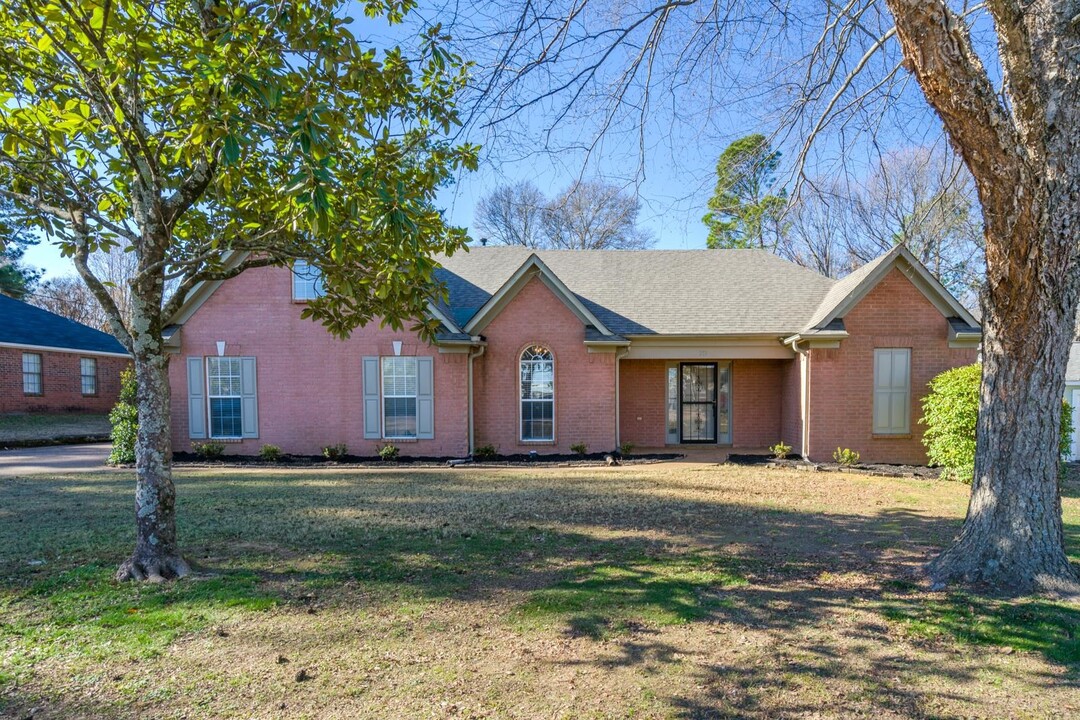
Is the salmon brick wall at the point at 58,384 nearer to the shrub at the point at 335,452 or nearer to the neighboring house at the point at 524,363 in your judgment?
the neighboring house at the point at 524,363

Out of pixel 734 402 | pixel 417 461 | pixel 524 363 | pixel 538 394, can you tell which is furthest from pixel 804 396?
pixel 417 461

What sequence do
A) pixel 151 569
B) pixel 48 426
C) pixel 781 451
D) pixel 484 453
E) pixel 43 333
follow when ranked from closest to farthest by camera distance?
pixel 151 569
pixel 781 451
pixel 484 453
pixel 48 426
pixel 43 333

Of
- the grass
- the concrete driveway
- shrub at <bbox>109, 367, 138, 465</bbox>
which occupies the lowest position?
the concrete driveway

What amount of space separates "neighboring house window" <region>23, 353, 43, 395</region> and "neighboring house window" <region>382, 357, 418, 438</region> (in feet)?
62.2

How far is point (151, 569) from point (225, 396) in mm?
9848

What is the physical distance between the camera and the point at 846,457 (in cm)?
1313

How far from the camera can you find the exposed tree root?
18.1ft

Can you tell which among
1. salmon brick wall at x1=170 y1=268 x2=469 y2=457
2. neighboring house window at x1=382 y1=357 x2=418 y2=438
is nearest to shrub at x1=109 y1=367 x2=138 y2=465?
salmon brick wall at x1=170 y1=268 x2=469 y2=457

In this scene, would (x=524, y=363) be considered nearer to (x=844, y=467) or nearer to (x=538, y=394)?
(x=538, y=394)

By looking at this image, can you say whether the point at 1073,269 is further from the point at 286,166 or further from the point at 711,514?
the point at 286,166

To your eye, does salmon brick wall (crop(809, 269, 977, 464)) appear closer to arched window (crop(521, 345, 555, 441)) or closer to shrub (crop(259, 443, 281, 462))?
arched window (crop(521, 345, 555, 441))

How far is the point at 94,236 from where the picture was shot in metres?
6.55

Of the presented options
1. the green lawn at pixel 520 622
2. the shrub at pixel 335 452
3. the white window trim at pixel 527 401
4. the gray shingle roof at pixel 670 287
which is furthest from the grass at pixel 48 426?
the white window trim at pixel 527 401

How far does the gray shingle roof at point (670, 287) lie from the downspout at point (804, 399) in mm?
741
